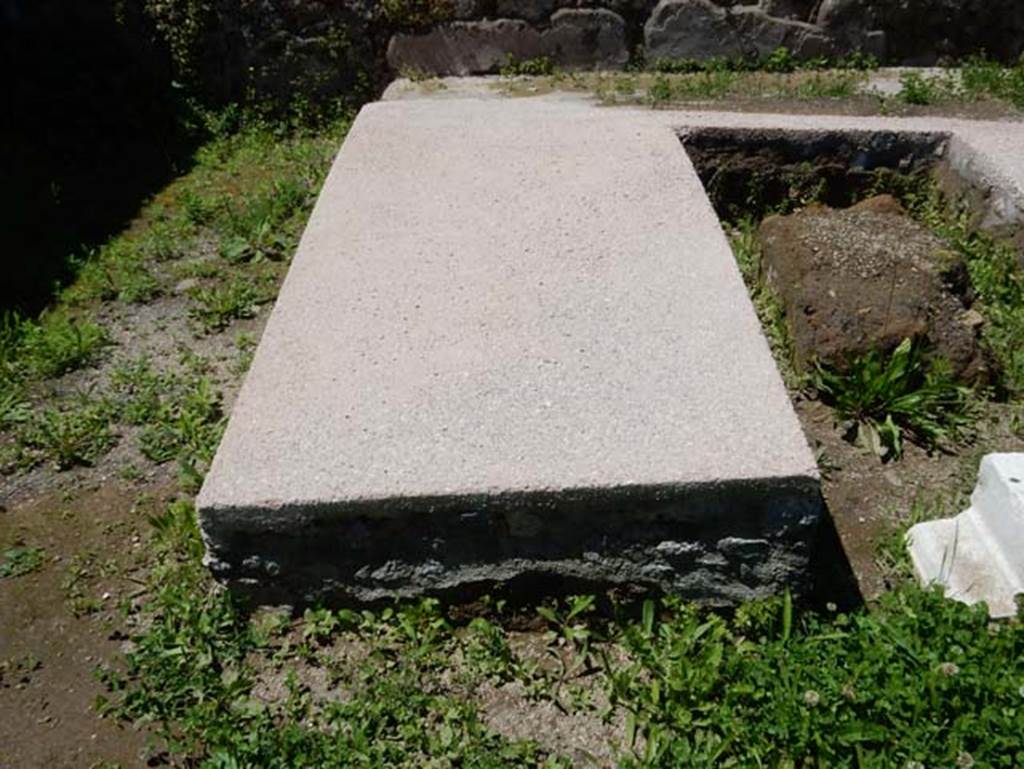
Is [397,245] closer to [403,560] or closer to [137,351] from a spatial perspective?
[137,351]

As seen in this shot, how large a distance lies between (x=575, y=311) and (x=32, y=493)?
62.9 inches

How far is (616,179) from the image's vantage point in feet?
11.5

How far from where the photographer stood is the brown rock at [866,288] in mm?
3014

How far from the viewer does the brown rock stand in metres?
3.01

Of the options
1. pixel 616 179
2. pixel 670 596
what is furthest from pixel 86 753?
pixel 616 179

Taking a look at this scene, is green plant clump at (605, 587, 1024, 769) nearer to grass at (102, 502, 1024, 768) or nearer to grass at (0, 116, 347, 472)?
grass at (102, 502, 1024, 768)

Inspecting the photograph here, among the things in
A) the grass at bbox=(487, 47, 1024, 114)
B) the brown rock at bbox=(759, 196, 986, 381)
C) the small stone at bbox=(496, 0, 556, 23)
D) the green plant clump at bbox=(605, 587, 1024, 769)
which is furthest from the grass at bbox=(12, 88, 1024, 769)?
the small stone at bbox=(496, 0, 556, 23)

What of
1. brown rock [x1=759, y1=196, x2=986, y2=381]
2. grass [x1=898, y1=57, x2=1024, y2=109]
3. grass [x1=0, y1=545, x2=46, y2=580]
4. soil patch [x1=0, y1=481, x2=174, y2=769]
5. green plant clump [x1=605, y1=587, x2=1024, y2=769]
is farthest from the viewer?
grass [x1=898, y1=57, x2=1024, y2=109]

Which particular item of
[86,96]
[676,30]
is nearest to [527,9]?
[676,30]

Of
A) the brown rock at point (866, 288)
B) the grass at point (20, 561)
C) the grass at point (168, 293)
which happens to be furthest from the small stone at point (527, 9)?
the grass at point (20, 561)

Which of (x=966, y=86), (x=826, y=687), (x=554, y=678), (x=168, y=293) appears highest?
(x=826, y=687)

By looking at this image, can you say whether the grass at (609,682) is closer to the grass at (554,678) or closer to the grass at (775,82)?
the grass at (554,678)

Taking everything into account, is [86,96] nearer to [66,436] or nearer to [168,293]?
[168,293]

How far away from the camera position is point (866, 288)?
3.14 meters
